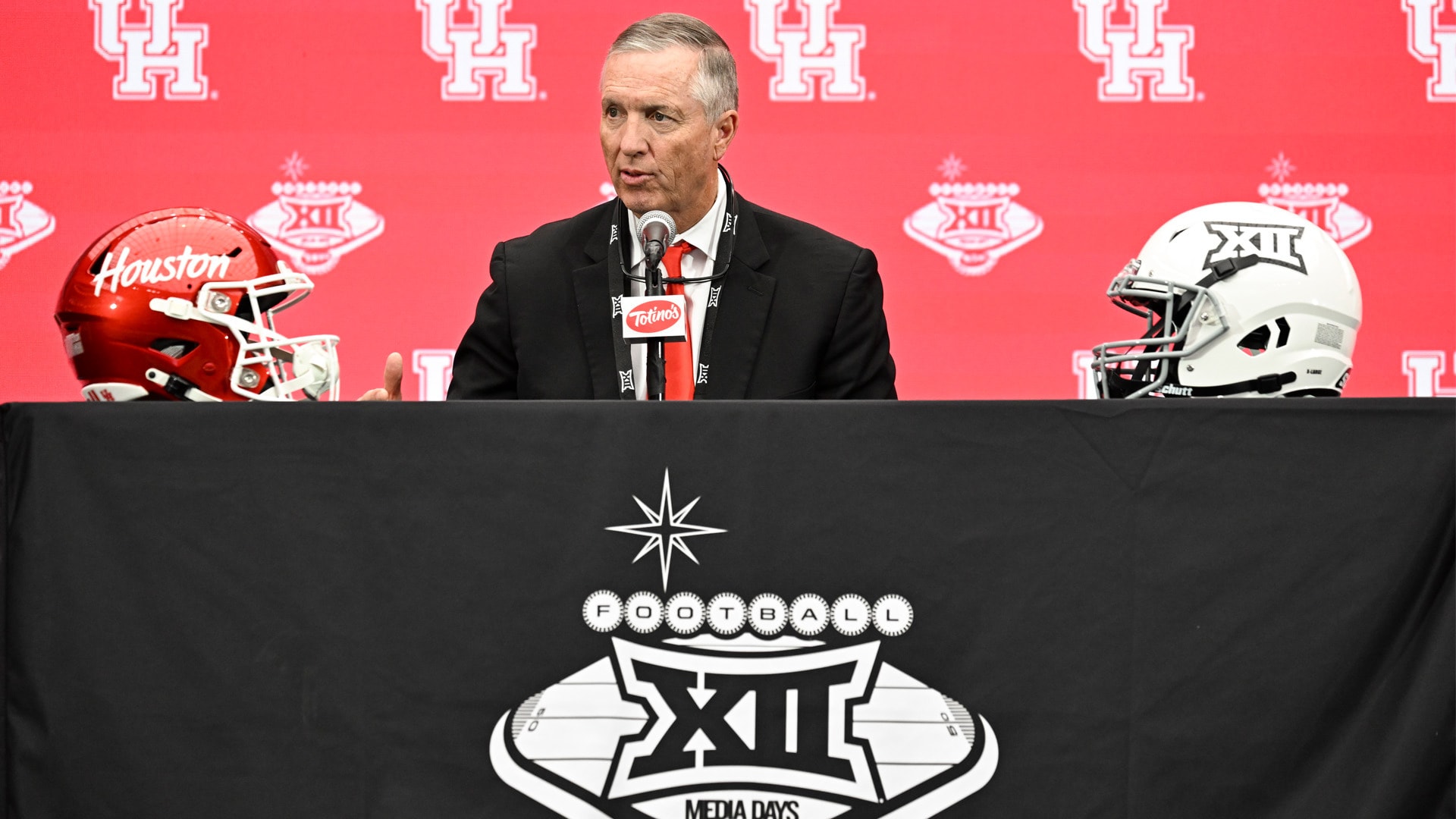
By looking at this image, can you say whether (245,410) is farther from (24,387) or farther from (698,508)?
(24,387)

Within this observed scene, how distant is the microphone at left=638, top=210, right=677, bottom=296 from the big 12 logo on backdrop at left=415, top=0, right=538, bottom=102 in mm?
1693

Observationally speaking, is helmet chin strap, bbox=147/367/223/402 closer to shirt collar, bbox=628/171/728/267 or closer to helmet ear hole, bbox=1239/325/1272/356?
shirt collar, bbox=628/171/728/267

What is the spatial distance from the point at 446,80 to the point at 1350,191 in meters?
2.28

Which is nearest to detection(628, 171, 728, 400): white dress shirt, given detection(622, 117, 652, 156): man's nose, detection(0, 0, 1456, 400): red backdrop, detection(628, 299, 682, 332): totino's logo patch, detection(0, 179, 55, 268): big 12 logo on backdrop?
detection(622, 117, 652, 156): man's nose

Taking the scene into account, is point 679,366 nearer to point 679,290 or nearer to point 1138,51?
point 679,290

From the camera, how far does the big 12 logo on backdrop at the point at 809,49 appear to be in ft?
10.5

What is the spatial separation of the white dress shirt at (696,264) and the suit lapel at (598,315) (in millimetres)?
42

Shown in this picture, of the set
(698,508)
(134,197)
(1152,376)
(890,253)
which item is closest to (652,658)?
(698,508)

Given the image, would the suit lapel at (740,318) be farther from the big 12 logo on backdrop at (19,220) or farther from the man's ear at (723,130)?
the big 12 logo on backdrop at (19,220)

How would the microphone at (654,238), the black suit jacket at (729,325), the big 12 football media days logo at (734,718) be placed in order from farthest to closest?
the black suit jacket at (729,325)
the microphone at (654,238)
the big 12 football media days logo at (734,718)

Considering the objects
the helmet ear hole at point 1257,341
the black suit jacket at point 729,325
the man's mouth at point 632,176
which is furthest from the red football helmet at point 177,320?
the helmet ear hole at point 1257,341

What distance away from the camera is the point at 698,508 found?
145 cm

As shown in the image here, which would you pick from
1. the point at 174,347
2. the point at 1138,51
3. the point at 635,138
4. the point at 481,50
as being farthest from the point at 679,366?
the point at 1138,51

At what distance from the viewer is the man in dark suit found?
2027 mm
